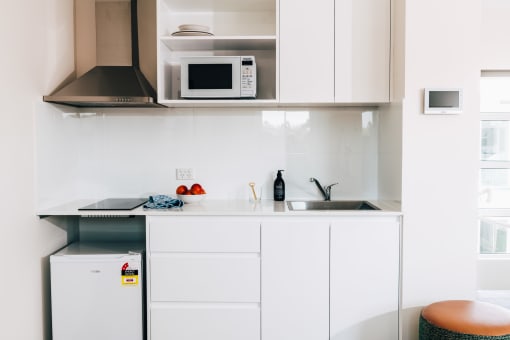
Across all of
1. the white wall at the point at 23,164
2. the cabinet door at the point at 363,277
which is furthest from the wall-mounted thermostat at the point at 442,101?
the white wall at the point at 23,164

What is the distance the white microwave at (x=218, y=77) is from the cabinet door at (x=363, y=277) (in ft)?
3.24

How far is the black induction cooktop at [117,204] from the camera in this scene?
2660 millimetres

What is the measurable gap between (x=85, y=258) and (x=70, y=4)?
5.41 feet

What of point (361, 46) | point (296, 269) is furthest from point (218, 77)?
point (296, 269)

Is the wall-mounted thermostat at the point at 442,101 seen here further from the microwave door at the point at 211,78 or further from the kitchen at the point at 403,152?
the microwave door at the point at 211,78

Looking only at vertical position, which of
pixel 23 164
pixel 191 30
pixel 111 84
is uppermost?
pixel 191 30

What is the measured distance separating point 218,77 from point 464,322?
1868 mm

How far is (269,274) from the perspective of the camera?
8.50 ft

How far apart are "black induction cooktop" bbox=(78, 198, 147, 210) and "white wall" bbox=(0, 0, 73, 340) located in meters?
0.30

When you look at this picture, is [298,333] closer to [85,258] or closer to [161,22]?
[85,258]

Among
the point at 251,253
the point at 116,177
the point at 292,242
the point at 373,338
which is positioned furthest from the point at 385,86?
the point at 116,177

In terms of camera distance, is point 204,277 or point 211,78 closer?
point 204,277

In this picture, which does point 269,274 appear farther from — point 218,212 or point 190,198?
point 190,198

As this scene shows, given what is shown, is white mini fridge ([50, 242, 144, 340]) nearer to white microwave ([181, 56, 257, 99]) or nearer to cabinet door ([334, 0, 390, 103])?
white microwave ([181, 56, 257, 99])
